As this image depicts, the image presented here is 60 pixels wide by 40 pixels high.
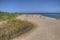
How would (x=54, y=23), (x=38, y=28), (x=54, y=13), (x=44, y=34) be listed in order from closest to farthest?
(x=44, y=34)
(x=38, y=28)
(x=54, y=23)
(x=54, y=13)

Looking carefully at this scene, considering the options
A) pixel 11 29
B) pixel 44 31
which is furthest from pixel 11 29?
pixel 44 31

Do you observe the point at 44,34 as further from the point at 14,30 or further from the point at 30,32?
the point at 14,30

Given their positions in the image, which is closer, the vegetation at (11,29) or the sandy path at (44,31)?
the vegetation at (11,29)

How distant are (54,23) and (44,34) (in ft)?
3.22

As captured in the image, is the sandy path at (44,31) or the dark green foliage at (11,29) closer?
the dark green foliage at (11,29)

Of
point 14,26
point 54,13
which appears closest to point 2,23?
point 14,26

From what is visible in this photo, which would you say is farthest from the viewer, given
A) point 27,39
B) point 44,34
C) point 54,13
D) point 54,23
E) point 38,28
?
point 54,13

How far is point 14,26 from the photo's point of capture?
464 centimetres

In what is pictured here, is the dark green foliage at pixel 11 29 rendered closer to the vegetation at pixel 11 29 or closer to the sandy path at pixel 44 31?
the vegetation at pixel 11 29

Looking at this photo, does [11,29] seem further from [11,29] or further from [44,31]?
[44,31]

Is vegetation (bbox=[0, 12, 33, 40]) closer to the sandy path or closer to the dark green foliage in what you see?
the dark green foliage

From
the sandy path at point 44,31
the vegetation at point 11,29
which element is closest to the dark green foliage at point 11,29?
the vegetation at point 11,29

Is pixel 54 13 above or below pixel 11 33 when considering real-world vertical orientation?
above

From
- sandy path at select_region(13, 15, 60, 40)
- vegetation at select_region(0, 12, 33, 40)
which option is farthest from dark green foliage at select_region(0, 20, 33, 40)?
sandy path at select_region(13, 15, 60, 40)
